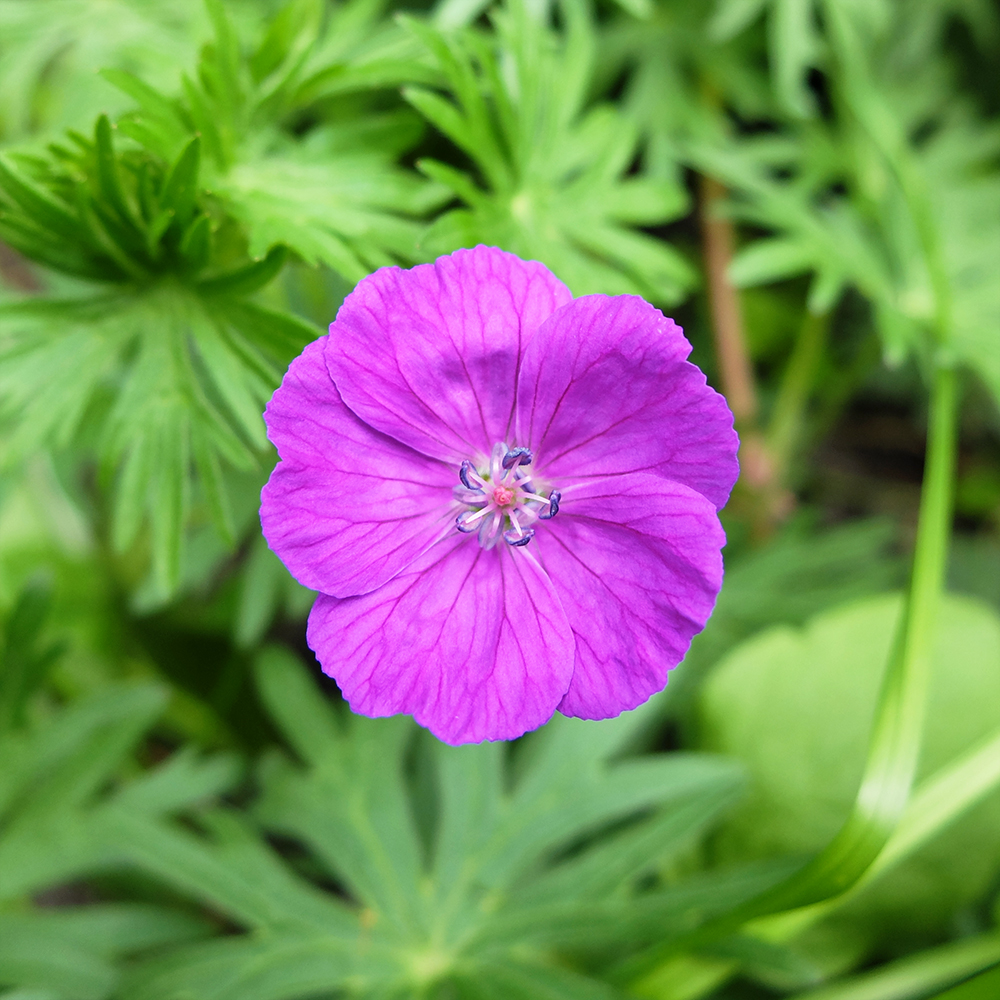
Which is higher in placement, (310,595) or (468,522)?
(468,522)

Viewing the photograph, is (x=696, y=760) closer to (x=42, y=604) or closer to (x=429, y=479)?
(x=429, y=479)

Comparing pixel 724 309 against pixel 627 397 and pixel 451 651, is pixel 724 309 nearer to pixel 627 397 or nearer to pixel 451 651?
pixel 627 397

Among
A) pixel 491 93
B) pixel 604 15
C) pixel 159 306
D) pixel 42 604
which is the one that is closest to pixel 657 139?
pixel 604 15

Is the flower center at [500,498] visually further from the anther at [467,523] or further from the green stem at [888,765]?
the green stem at [888,765]

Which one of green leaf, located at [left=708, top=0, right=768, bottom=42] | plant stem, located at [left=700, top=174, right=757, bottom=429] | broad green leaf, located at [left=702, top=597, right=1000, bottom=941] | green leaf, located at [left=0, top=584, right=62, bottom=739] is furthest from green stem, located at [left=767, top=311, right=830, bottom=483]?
green leaf, located at [left=0, top=584, right=62, bottom=739]

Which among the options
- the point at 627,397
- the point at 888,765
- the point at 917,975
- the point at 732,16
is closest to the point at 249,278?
the point at 627,397
